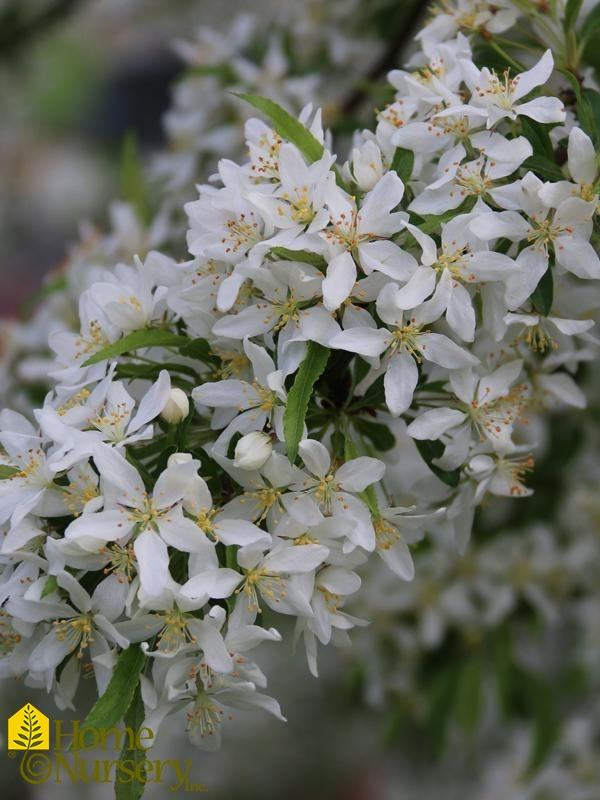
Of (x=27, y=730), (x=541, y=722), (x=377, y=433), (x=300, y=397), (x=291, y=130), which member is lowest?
(x=541, y=722)

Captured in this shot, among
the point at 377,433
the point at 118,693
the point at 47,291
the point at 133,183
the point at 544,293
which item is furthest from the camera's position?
the point at 133,183

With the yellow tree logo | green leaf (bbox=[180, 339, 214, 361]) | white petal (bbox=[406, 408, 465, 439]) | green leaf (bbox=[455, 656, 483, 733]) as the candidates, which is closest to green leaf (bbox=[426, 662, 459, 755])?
green leaf (bbox=[455, 656, 483, 733])

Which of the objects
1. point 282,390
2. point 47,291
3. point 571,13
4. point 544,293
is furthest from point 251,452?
point 47,291

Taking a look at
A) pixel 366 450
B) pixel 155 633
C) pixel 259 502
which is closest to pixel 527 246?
pixel 366 450

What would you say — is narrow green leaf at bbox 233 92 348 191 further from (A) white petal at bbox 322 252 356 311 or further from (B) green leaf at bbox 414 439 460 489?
(B) green leaf at bbox 414 439 460 489

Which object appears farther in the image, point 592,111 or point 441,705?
point 441,705

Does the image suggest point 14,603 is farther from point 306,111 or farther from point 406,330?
point 306,111

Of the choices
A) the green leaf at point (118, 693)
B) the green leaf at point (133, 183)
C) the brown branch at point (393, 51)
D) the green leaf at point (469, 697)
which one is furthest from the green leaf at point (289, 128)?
the green leaf at point (469, 697)

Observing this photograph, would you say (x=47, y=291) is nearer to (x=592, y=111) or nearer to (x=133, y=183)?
(x=133, y=183)
